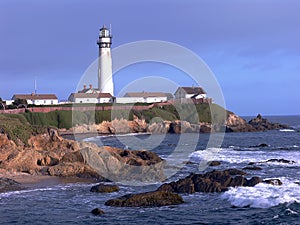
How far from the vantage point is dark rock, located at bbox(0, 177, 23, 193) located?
1032 inches

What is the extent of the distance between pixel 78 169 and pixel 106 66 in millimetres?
51911

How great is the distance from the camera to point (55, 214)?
20.9m

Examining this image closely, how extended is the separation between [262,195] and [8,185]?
1359 cm

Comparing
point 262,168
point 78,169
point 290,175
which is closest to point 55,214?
point 78,169

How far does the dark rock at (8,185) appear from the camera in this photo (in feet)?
86.0

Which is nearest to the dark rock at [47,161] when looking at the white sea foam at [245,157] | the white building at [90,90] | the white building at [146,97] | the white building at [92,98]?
the white sea foam at [245,157]

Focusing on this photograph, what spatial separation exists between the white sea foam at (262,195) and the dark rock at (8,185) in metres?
11.1

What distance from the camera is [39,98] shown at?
8888 centimetres

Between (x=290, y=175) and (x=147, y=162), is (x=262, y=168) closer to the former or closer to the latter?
(x=290, y=175)

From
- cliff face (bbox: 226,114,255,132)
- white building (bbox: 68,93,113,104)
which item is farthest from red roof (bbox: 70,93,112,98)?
cliff face (bbox: 226,114,255,132)

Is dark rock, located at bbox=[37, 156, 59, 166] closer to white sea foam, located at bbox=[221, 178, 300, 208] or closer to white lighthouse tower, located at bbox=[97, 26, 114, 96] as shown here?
white sea foam, located at bbox=[221, 178, 300, 208]

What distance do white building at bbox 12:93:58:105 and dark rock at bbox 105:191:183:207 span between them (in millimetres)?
68329

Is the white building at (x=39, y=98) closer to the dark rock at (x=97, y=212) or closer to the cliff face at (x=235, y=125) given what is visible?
the cliff face at (x=235, y=125)

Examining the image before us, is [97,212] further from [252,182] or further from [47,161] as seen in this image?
[47,161]
